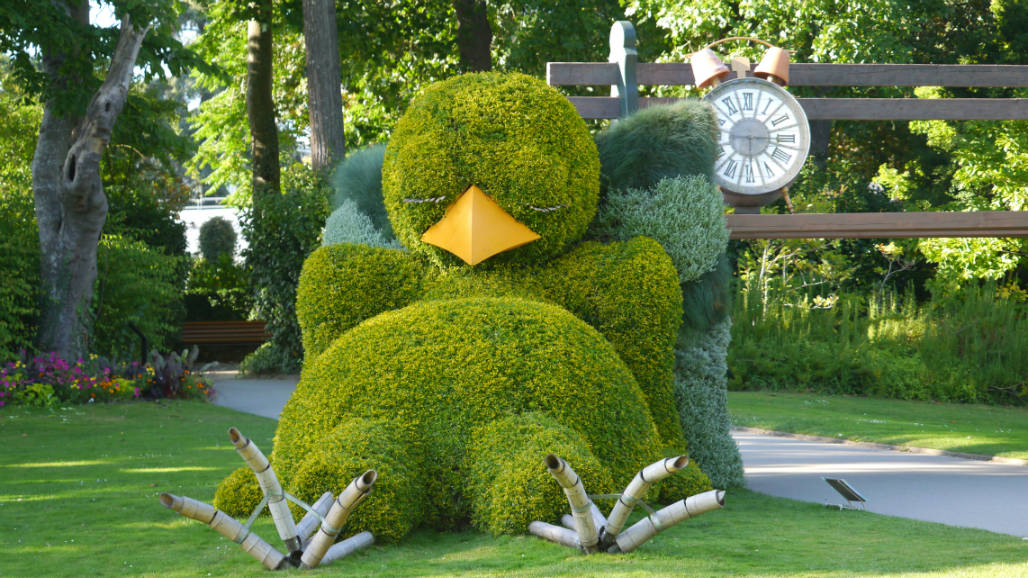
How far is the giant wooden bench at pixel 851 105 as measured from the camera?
6590 mm

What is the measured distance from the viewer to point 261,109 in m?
17.3

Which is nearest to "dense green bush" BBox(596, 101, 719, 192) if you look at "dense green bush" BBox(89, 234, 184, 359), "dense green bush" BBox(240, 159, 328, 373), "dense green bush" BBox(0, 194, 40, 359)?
"dense green bush" BBox(0, 194, 40, 359)

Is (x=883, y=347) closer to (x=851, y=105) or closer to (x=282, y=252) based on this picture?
(x=851, y=105)

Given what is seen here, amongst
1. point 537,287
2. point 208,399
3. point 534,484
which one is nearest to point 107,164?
point 208,399

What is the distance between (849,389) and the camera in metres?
14.5

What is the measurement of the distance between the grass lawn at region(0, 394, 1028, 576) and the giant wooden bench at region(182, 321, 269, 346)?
994 centimetres

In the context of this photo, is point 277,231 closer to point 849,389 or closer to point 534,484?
point 849,389

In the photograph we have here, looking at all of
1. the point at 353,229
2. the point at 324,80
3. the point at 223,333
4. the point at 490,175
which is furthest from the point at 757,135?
the point at 223,333

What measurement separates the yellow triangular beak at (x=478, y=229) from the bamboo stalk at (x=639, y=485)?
6.09 ft

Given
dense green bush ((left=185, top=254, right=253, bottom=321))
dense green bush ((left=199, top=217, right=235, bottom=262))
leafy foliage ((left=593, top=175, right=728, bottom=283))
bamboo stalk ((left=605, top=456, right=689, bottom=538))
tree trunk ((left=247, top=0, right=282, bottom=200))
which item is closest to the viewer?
bamboo stalk ((left=605, top=456, right=689, bottom=538))

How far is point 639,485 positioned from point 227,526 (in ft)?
5.45

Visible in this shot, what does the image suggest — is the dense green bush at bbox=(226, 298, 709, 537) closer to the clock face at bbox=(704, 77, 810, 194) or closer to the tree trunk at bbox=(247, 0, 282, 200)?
the clock face at bbox=(704, 77, 810, 194)

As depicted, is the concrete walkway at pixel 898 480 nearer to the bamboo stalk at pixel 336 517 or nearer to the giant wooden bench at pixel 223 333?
the bamboo stalk at pixel 336 517

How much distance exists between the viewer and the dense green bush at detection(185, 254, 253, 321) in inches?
750
